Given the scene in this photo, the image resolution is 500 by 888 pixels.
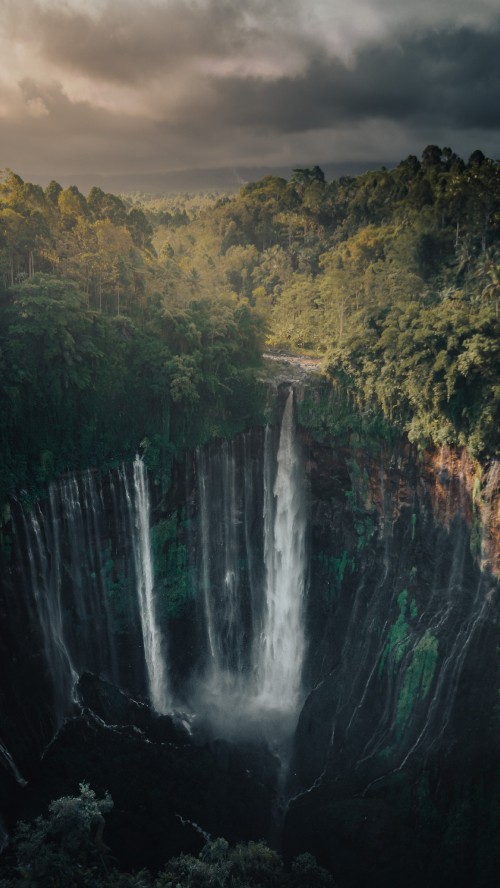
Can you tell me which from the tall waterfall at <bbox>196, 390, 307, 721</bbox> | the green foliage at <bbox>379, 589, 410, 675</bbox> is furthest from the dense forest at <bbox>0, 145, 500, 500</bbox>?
the green foliage at <bbox>379, 589, 410, 675</bbox>

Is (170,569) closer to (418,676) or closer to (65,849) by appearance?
(418,676)

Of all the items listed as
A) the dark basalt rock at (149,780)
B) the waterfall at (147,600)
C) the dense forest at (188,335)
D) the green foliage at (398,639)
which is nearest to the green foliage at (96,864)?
the dark basalt rock at (149,780)

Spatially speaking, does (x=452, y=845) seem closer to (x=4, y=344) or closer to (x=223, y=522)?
(x=223, y=522)

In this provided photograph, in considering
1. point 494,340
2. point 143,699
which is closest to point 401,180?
point 494,340

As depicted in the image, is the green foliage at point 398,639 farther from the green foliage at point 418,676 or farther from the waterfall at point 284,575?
the waterfall at point 284,575

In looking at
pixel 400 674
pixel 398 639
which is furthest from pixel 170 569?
pixel 400 674

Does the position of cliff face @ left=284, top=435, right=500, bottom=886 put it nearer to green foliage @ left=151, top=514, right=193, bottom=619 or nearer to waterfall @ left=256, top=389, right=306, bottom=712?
waterfall @ left=256, top=389, right=306, bottom=712
